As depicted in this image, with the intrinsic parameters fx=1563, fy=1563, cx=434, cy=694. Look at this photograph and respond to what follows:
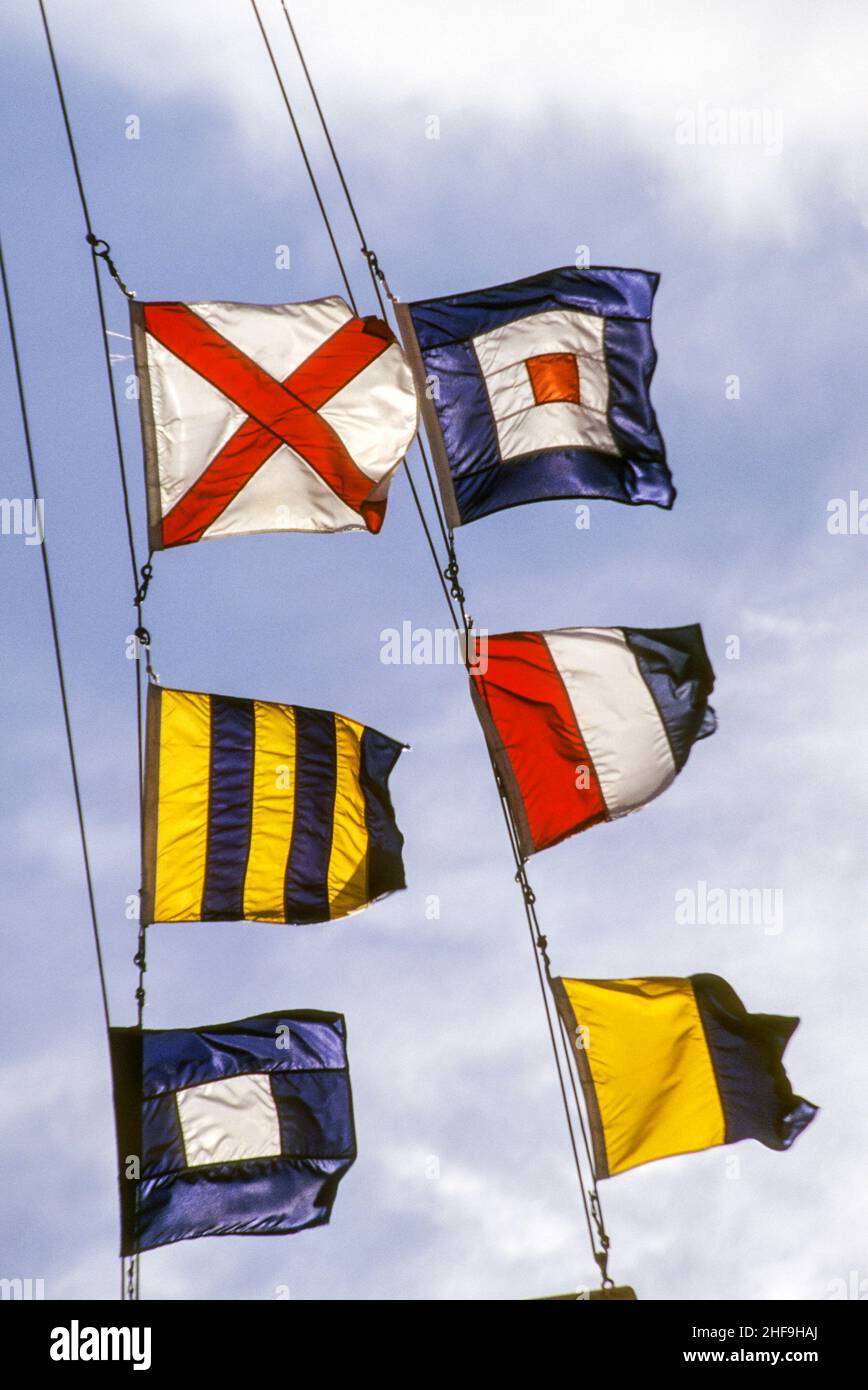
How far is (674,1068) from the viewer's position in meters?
17.0

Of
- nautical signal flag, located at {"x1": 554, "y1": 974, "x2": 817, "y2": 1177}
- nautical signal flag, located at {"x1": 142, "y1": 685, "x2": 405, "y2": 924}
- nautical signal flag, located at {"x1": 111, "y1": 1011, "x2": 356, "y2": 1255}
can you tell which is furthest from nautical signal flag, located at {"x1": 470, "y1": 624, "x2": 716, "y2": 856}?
nautical signal flag, located at {"x1": 111, "y1": 1011, "x2": 356, "y2": 1255}

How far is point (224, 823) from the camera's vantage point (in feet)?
58.2

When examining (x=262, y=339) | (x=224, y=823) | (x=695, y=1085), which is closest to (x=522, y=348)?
(x=262, y=339)

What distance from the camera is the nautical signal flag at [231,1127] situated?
16016mm

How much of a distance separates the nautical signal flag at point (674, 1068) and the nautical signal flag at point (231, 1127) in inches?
114

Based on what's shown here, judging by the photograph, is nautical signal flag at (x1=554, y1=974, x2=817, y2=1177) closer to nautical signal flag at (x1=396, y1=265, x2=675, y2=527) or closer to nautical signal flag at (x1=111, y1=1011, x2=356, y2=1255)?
nautical signal flag at (x1=111, y1=1011, x2=356, y2=1255)

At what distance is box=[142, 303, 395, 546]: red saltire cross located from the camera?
1784 centimetres

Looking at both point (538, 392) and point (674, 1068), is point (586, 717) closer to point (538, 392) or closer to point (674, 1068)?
point (538, 392)

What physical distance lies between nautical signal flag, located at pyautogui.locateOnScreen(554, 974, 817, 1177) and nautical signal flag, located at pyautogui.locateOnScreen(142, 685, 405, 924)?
10.4ft

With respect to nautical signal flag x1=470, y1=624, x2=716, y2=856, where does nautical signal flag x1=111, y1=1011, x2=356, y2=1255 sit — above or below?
below

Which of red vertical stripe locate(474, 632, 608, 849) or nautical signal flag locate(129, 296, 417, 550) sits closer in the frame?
nautical signal flag locate(129, 296, 417, 550)

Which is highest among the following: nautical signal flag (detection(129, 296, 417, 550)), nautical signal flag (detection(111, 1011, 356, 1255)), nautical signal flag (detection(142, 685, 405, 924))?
nautical signal flag (detection(129, 296, 417, 550))

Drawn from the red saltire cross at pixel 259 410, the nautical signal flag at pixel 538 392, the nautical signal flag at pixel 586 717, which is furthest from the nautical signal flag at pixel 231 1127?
the nautical signal flag at pixel 538 392
